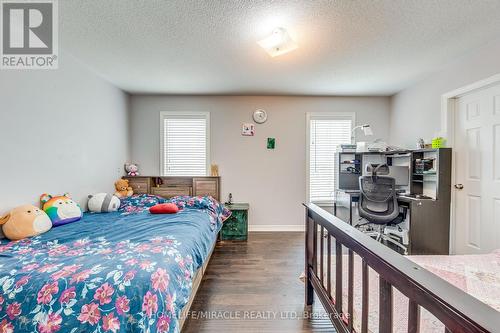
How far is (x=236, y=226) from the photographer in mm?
3432

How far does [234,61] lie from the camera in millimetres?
2639

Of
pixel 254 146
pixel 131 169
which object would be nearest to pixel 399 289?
pixel 254 146

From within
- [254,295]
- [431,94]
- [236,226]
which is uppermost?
[431,94]

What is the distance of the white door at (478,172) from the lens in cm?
232

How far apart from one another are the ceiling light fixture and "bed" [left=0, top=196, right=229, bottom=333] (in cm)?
191

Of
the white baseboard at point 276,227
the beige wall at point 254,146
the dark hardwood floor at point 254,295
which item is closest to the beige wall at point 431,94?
the beige wall at point 254,146

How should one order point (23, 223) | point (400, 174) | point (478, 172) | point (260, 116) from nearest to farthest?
point (23, 223)
point (478, 172)
point (400, 174)
point (260, 116)

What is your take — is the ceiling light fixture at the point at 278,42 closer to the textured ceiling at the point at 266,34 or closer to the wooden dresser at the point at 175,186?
the textured ceiling at the point at 266,34

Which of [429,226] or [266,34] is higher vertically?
[266,34]

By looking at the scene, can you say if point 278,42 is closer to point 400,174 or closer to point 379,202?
point 379,202

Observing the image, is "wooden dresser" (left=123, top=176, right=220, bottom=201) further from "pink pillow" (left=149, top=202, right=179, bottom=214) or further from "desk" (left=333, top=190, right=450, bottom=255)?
"desk" (left=333, top=190, right=450, bottom=255)

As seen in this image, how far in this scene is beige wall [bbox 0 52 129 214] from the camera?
75.4 inches

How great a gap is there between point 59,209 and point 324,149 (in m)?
3.79

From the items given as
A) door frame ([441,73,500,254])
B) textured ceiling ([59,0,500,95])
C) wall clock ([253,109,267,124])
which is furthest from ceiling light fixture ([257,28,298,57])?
door frame ([441,73,500,254])
